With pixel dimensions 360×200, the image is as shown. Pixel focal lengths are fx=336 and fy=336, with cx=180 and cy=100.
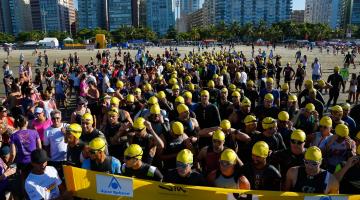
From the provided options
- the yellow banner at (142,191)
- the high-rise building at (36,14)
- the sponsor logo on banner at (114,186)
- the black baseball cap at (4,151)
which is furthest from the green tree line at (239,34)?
the sponsor logo on banner at (114,186)

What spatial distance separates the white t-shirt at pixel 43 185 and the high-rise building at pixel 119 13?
19362cm

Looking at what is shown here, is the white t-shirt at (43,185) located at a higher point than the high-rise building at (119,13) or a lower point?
lower

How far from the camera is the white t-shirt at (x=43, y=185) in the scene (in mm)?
4117

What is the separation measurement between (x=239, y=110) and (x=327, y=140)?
215 centimetres

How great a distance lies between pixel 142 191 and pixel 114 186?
40 centimetres

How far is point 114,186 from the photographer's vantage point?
4.37 meters

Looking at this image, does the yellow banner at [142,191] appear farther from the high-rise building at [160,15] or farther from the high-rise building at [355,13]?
the high-rise building at [355,13]

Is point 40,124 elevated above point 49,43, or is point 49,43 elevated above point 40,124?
point 49,43

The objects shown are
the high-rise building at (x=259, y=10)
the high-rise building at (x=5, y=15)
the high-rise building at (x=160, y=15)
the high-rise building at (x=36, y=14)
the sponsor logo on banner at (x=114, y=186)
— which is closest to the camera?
the sponsor logo on banner at (x=114, y=186)

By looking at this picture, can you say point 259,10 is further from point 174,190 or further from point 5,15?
point 174,190

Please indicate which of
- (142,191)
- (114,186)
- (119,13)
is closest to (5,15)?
(119,13)

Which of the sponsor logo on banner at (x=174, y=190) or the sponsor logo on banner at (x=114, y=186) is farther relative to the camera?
the sponsor logo on banner at (x=114, y=186)

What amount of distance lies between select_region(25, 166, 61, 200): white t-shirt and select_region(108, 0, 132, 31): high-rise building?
193619 mm

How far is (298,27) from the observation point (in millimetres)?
127312
